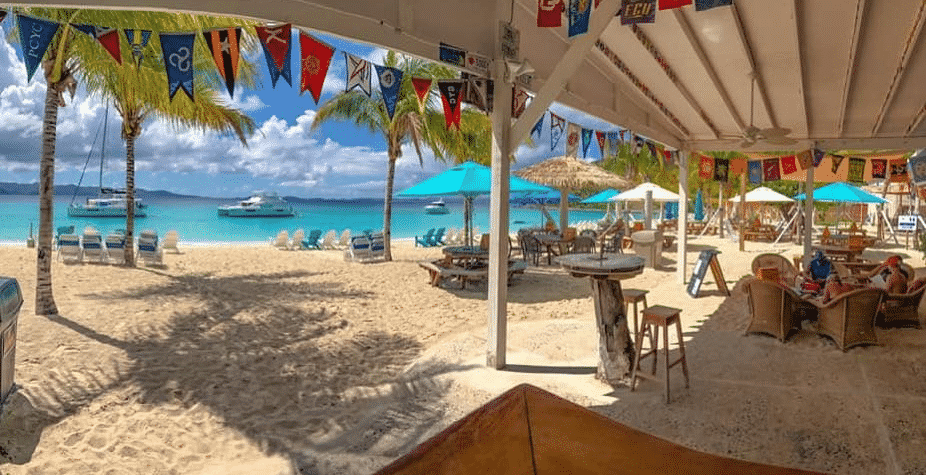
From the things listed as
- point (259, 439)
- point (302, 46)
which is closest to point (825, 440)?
point (259, 439)

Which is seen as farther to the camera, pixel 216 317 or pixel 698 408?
pixel 216 317

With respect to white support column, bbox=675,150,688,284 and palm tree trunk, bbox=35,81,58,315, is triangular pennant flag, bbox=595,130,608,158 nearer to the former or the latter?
white support column, bbox=675,150,688,284

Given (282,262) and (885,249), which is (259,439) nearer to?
(282,262)

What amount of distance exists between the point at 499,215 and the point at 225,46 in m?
2.66

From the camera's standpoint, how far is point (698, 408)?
14.1 ft

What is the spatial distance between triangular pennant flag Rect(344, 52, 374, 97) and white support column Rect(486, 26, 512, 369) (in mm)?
1217

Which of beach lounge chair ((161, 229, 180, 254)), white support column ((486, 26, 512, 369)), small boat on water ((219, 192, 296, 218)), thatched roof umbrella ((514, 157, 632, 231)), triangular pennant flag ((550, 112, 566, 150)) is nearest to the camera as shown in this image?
white support column ((486, 26, 512, 369))

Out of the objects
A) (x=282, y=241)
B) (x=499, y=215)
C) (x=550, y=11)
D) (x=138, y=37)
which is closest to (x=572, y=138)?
(x=499, y=215)

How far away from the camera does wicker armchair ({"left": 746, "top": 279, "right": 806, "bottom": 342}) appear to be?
613cm

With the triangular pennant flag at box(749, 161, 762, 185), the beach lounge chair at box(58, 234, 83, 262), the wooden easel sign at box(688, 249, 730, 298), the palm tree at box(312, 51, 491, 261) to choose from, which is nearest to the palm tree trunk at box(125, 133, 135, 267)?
the beach lounge chair at box(58, 234, 83, 262)

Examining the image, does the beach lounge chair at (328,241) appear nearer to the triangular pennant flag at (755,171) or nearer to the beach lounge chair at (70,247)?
the beach lounge chair at (70,247)

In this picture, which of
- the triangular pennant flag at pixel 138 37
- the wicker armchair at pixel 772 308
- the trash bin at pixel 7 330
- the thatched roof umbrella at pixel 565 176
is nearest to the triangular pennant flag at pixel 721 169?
the thatched roof umbrella at pixel 565 176

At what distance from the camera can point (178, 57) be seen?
4074 millimetres

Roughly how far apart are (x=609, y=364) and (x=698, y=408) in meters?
0.83
